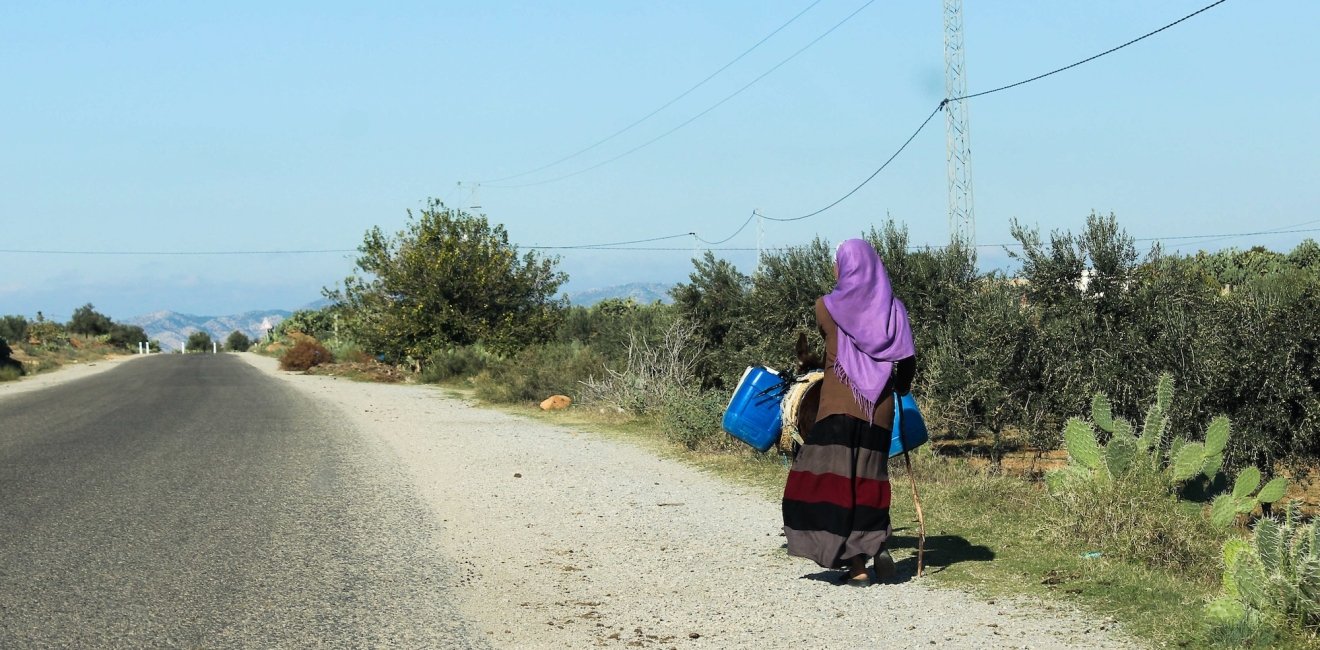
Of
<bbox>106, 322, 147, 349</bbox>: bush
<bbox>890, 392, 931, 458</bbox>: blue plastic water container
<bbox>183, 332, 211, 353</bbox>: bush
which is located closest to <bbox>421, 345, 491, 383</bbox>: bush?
<bbox>890, 392, 931, 458</bbox>: blue plastic water container

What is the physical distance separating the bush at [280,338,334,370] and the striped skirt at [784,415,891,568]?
41.9m

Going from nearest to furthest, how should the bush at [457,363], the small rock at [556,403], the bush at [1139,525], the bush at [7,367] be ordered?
the bush at [1139,525], the small rock at [556,403], the bush at [457,363], the bush at [7,367]

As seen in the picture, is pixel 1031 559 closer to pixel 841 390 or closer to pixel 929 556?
pixel 929 556

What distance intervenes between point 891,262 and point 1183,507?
8760mm

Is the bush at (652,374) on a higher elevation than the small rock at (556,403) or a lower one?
higher

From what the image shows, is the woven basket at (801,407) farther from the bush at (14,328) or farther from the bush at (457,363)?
the bush at (14,328)

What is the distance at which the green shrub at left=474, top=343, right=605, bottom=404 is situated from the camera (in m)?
23.7

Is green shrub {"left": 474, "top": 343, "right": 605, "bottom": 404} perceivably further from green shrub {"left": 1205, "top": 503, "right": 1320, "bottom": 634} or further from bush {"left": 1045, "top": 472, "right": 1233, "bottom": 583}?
green shrub {"left": 1205, "top": 503, "right": 1320, "bottom": 634}

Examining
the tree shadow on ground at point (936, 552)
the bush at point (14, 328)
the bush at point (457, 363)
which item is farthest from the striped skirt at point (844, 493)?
the bush at point (14, 328)

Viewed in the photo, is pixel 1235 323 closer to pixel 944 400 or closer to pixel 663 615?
pixel 944 400

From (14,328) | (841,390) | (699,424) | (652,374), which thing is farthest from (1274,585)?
(14,328)

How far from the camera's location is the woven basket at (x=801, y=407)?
7262 millimetres

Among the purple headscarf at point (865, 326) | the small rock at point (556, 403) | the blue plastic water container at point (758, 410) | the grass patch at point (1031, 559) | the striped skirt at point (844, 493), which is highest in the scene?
the purple headscarf at point (865, 326)

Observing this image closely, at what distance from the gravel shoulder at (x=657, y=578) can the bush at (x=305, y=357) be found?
35052mm
